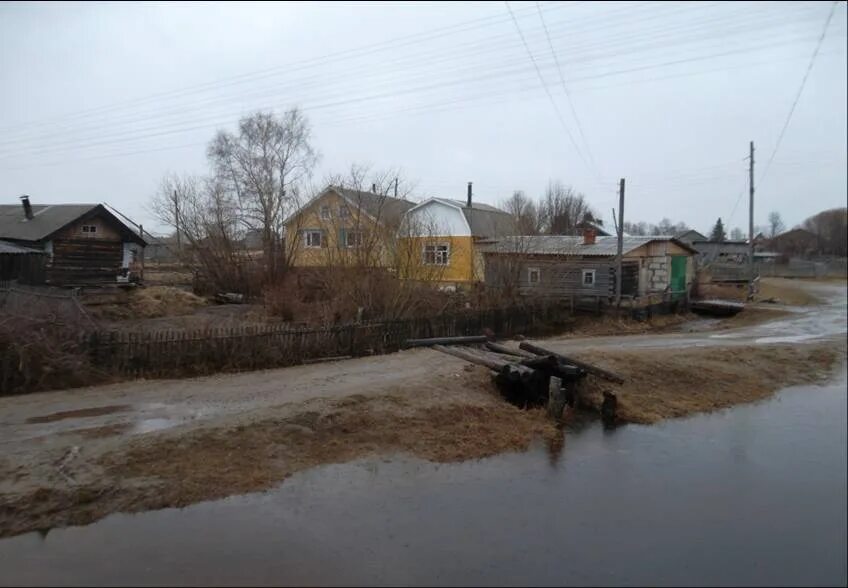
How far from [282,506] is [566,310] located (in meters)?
23.9

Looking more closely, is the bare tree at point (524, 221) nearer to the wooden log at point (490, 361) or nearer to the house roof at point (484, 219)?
the house roof at point (484, 219)

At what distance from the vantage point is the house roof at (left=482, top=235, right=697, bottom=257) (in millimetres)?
29562

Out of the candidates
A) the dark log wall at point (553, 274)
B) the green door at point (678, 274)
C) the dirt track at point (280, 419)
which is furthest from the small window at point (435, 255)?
the green door at point (678, 274)

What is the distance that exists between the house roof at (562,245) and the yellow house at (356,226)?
555 cm

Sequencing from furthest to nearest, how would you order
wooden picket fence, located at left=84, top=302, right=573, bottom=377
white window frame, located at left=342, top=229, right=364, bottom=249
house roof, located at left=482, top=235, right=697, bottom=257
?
1. house roof, located at left=482, top=235, right=697, bottom=257
2. white window frame, located at left=342, top=229, right=364, bottom=249
3. wooden picket fence, located at left=84, top=302, right=573, bottom=377

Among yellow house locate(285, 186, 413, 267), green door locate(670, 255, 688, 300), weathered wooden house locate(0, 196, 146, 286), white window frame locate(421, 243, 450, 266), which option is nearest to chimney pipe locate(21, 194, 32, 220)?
weathered wooden house locate(0, 196, 146, 286)

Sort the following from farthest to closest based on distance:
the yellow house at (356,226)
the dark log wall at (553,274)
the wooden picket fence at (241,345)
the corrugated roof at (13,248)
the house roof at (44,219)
Answer: the dark log wall at (553,274) < the yellow house at (356,226) < the house roof at (44,219) < the corrugated roof at (13,248) < the wooden picket fence at (241,345)

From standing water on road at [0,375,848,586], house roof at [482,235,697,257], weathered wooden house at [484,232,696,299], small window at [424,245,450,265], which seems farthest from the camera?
house roof at [482,235,697,257]

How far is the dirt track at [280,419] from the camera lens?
22.7 feet

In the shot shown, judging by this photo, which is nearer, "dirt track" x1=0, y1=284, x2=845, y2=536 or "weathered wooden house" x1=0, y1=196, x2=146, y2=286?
"dirt track" x1=0, y1=284, x2=845, y2=536

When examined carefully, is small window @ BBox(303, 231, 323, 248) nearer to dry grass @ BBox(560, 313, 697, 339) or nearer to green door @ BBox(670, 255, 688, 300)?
dry grass @ BBox(560, 313, 697, 339)

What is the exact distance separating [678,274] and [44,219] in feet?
109

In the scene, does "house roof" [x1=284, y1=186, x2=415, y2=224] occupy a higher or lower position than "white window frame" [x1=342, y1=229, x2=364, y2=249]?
higher

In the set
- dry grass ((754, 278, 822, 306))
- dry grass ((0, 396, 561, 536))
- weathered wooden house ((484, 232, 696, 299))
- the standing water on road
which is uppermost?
weathered wooden house ((484, 232, 696, 299))
